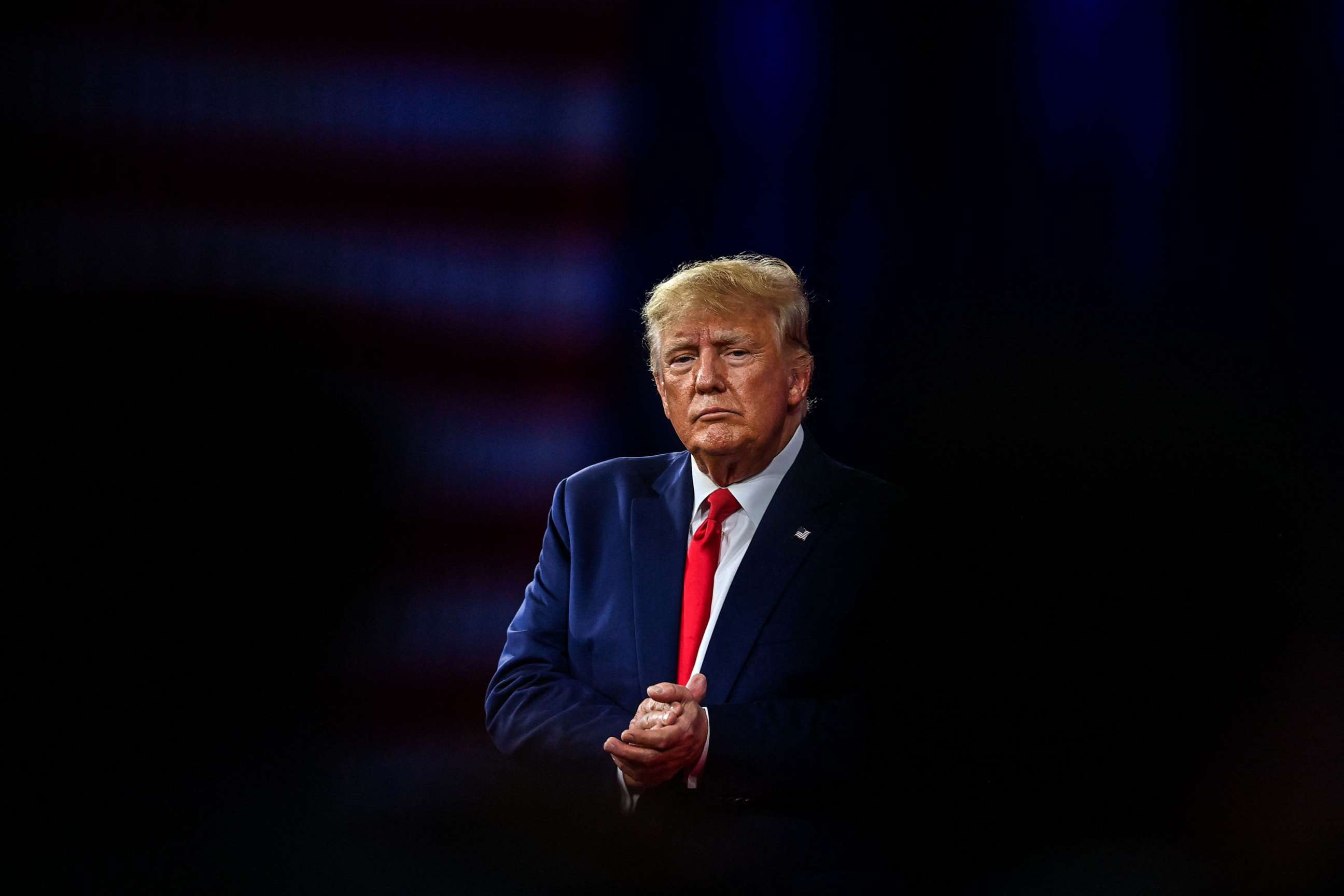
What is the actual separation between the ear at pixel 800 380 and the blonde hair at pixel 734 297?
2cm

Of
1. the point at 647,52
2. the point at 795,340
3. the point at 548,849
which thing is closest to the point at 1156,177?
the point at 795,340

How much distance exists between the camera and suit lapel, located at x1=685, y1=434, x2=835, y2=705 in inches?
74.0

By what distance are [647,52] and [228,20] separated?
3.22 ft

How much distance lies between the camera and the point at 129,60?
242 cm

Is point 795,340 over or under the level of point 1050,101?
under

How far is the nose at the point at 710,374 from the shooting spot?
192 centimetres

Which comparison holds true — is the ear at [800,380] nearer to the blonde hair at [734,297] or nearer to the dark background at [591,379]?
the blonde hair at [734,297]

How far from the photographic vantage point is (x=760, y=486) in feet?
6.45

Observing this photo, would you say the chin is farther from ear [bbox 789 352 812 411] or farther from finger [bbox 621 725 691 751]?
finger [bbox 621 725 691 751]

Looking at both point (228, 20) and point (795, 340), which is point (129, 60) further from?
point (795, 340)

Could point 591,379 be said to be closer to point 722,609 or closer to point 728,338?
point 728,338

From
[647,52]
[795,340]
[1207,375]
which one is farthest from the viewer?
[647,52]

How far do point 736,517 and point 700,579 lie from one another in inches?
5.3

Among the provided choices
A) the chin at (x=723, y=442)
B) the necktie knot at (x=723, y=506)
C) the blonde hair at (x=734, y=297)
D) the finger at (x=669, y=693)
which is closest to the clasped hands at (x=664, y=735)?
the finger at (x=669, y=693)
